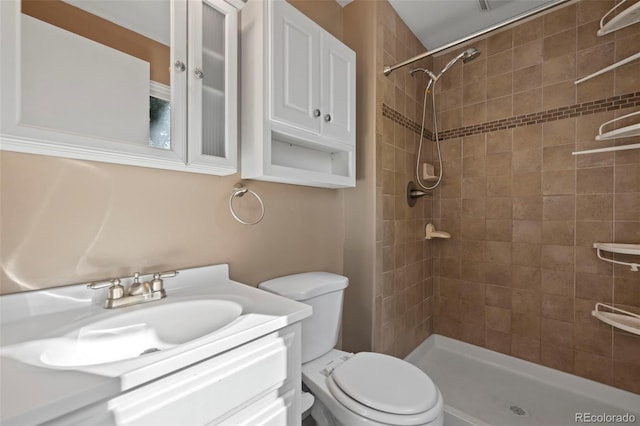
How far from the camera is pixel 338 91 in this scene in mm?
1431

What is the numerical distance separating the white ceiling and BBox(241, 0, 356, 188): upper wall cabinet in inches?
28.4

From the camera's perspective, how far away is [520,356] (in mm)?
1885

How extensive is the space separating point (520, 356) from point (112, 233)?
8.15 feet

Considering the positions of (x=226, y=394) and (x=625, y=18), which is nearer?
(x=226, y=394)

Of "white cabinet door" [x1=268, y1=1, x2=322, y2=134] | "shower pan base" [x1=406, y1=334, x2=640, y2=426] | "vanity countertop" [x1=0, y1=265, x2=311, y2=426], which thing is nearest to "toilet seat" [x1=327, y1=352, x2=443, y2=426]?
"vanity countertop" [x1=0, y1=265, x2=311, y2=426]

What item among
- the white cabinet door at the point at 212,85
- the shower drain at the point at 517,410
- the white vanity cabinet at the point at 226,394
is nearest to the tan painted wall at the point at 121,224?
the white cabinet door at the point at 212,85

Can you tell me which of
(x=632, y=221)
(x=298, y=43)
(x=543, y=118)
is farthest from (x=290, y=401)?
(x=543, y=118)

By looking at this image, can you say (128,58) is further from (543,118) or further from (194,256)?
(543,118)

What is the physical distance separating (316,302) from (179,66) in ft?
3.51

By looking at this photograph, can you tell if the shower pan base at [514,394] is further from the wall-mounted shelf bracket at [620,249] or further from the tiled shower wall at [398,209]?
the wall-mounted shelf bracket at [620,249]

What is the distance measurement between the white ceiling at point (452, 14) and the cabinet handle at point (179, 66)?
1.48 metres

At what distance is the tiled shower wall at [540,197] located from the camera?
158 cm

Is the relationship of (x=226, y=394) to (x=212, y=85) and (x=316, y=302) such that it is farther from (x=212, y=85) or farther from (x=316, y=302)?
(x=212, y=85)

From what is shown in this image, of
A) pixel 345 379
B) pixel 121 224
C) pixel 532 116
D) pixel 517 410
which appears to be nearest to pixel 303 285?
pixel 345 379
